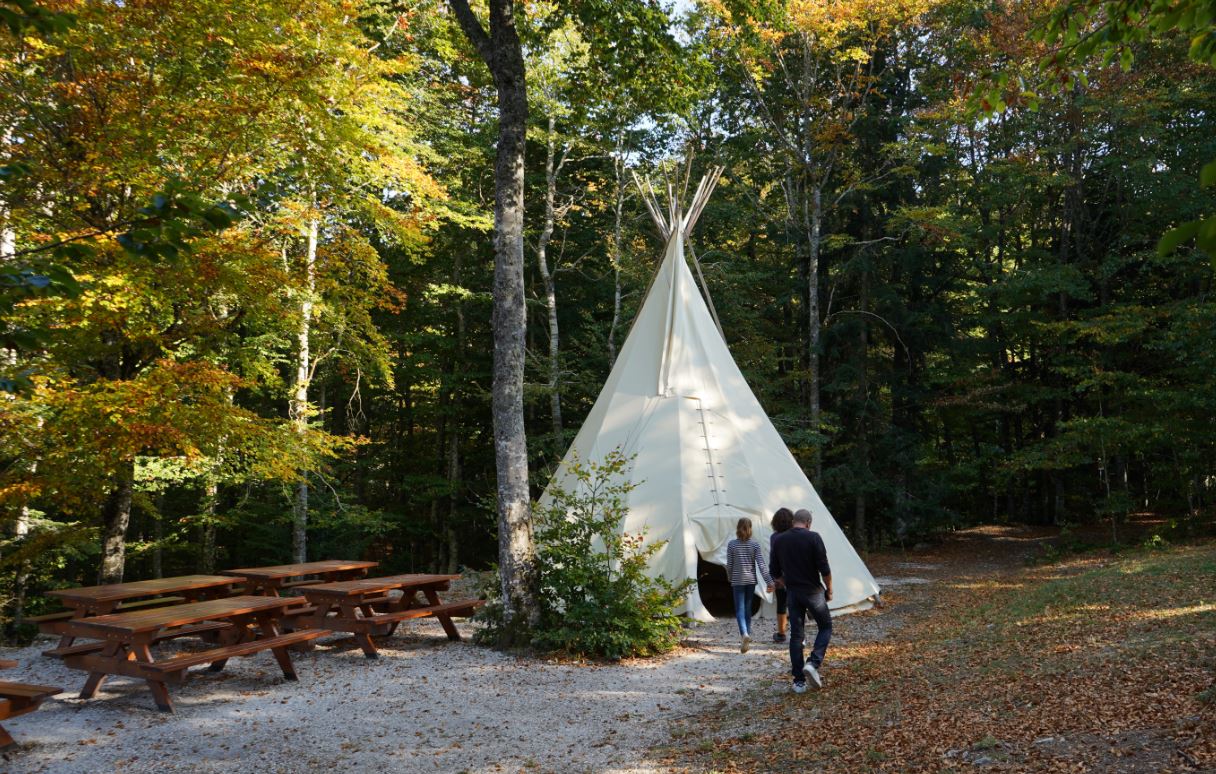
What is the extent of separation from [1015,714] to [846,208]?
54.1 feet

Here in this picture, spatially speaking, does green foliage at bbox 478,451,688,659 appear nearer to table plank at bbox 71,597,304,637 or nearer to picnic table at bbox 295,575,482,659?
picnic table at bbox 295,575,482,659

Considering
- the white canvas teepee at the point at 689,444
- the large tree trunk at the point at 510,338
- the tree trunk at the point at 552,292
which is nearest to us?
the large tree trunk at the point at 510,338

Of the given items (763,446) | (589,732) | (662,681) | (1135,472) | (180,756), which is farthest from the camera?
(1135,472)

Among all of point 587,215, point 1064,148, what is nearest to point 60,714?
point 587,215

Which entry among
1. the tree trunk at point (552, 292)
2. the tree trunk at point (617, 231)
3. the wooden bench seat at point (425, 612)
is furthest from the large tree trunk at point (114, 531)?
the tree trunk at point (617, 231)

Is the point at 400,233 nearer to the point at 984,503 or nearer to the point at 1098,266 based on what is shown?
the point at 1098,266

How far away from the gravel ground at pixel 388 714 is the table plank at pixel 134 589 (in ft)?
2.41

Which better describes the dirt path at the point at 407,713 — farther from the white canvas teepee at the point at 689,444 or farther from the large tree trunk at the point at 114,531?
the white canvas teepee at the point at 689,444

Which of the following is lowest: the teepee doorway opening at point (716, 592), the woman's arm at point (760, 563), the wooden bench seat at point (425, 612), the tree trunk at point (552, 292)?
the teepee doorway opening at point (716, 592)

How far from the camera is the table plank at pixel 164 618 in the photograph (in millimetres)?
6017

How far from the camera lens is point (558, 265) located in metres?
19.9

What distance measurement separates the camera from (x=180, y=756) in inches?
206

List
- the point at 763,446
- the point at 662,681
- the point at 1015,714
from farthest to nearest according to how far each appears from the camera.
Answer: the point at 763,446 < the point at 662,681 < the point at 1015,714

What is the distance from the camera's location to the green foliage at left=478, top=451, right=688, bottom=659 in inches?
320
